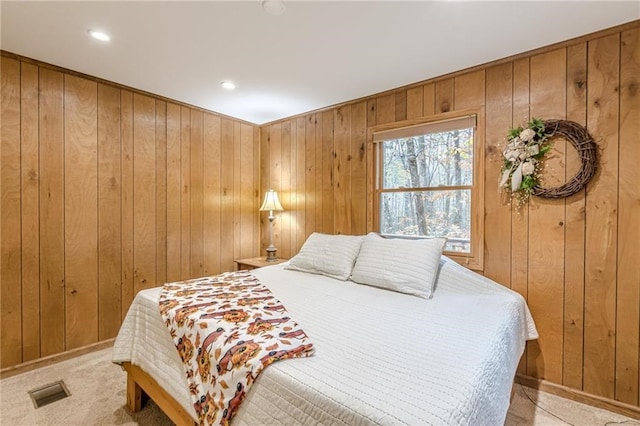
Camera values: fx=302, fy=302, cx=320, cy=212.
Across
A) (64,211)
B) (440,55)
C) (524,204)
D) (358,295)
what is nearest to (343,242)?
(358,295)

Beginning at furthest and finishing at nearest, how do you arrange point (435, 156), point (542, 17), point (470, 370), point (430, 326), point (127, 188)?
point (127, 188)
point (435, 156)
point (542, 17)
point (430, 326)
point (470, 370)

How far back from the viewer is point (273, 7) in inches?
66.7

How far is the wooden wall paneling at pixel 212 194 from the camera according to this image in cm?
349

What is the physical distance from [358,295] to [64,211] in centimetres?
249

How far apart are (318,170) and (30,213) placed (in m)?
2.52

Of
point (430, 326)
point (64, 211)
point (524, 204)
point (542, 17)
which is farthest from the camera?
point (64, 211)

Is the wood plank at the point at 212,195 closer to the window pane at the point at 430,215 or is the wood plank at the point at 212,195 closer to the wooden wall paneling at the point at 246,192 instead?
the wooden wall paneling at the point at 246,192

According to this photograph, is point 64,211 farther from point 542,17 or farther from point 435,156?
point 542,17

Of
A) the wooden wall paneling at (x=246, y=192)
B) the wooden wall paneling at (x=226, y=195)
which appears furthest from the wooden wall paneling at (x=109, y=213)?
the wooden wall paneling at (x=246, y=192)

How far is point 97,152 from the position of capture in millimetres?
2682

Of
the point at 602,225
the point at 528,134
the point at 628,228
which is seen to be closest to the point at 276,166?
the point at 528,134

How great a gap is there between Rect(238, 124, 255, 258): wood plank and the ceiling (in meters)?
1.18

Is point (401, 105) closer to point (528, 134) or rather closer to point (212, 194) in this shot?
point (528, 134)

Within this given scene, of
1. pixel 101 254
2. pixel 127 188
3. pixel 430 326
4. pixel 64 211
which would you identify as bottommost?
pixel 430 326
